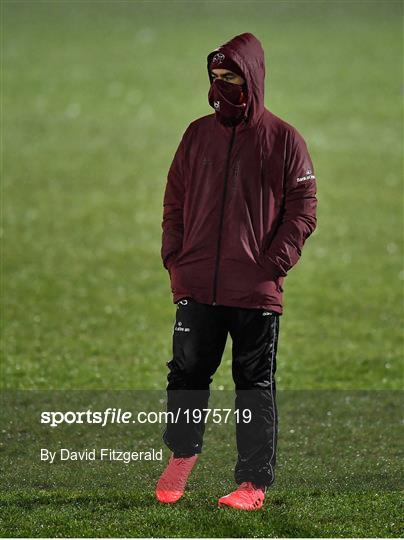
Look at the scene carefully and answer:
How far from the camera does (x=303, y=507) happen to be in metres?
9.20

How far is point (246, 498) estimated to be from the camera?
8.80 meters

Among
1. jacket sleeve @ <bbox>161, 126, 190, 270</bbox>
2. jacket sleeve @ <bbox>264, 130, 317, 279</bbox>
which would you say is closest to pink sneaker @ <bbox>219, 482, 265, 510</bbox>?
jacket sleeve @ <bbox>264, 130, 317, 279</bbox>

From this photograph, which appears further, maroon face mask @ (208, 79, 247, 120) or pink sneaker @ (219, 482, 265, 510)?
pink sneaker @ (219, 482, 265, 510)

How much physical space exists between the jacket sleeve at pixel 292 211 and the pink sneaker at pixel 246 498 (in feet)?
4.62

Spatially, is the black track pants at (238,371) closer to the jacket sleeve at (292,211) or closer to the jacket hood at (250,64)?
the jacket sleeve at (292,211)

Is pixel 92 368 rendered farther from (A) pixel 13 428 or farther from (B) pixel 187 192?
(B) pixel 187 192

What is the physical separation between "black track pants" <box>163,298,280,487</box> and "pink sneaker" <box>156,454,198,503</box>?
111 mm

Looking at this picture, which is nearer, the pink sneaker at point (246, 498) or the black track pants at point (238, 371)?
the black track pants at point (238, 371)

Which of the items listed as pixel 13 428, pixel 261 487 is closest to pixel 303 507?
pixel 261 487

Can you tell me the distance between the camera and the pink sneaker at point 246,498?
28.9ft

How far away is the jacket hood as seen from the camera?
Result: 8.48 m
